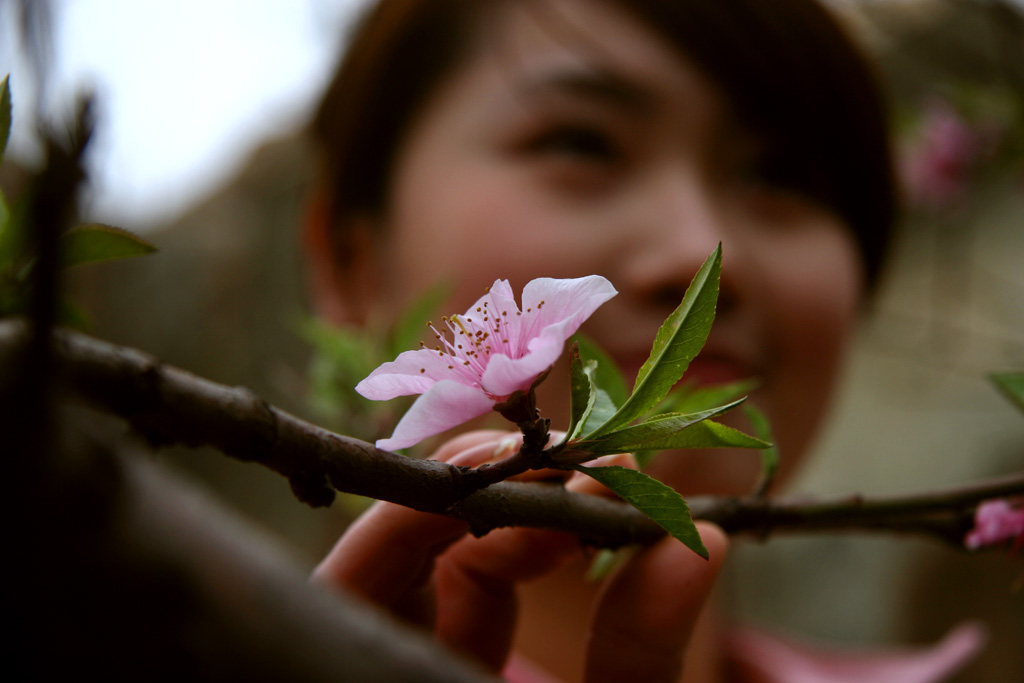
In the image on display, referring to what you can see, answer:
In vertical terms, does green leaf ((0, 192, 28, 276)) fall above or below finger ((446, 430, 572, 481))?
above

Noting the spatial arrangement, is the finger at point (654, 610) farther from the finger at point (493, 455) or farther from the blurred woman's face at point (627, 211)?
the blurred woman's face at point (627, 211)

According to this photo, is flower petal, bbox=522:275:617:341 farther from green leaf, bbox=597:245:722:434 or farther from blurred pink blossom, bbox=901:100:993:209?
blurred pink blossom, bbox=901:100:993:209

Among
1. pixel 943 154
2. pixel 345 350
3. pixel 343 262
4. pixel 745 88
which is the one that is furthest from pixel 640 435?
pixel 943 154

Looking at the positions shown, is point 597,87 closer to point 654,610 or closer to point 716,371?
point 716,371

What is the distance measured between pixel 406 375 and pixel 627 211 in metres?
0.56

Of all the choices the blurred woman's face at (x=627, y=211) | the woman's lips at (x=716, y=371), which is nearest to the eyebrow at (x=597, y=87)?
the blurred woman's face at (x=627, y=211)

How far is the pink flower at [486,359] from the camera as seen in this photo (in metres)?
0.25

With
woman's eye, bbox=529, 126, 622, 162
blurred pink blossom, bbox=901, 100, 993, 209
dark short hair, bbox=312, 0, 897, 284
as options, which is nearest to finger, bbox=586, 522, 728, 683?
woman's eye, bbox=529, 126, 622, 162

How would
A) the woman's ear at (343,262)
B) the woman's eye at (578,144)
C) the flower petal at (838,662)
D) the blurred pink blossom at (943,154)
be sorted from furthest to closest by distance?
the blurred pink blossom at (943,154), the flower petal at (838,662), the woman's ear at (343,262), the woman's eye at (578,144)

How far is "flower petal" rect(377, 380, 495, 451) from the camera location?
25 centimetres

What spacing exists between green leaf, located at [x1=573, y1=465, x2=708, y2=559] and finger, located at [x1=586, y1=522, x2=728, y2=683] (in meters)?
0.15

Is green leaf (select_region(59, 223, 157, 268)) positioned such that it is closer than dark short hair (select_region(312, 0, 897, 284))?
Yes

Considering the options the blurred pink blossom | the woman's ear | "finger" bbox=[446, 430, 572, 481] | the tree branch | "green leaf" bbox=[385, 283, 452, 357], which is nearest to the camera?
the tree branch

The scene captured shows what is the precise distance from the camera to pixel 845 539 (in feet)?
9.68
